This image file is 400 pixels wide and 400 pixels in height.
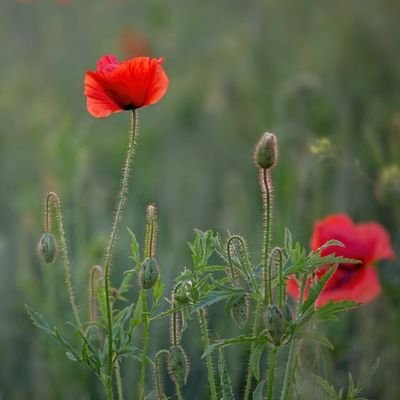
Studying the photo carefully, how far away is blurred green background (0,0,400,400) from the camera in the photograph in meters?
3.07

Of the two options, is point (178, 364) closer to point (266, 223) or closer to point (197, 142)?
point (266, 223)

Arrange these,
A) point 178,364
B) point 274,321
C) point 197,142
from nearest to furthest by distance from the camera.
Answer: point 274,321 → point 178,364 → point 197,142

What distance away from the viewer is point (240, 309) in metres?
1.59

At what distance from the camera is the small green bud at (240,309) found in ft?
5.19

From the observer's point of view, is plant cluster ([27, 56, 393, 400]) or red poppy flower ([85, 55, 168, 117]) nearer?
plant cluster ([27, 56, 393, 400])

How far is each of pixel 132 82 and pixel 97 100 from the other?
11 centimetres

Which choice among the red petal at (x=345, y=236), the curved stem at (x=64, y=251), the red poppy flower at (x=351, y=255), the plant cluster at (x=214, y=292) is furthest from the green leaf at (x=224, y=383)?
the red petal at (x=345, y=236)

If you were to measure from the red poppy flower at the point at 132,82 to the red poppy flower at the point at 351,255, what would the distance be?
0.59 meters

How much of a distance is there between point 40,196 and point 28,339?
853 mm

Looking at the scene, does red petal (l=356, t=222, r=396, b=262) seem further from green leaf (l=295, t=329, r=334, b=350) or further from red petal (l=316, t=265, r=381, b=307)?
green leaf (l=295, t=329, r=334, b=350)

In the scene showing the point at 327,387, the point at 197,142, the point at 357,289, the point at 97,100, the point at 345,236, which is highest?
the point at 197,142

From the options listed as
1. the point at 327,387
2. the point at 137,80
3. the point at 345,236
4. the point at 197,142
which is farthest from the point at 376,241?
the point at 197,142

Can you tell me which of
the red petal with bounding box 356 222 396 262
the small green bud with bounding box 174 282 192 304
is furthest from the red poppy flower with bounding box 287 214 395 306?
the small green bud with bounding box 174 282 192 304

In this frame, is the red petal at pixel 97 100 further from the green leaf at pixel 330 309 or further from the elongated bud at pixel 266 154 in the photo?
the green leaf at pixel 330 309
